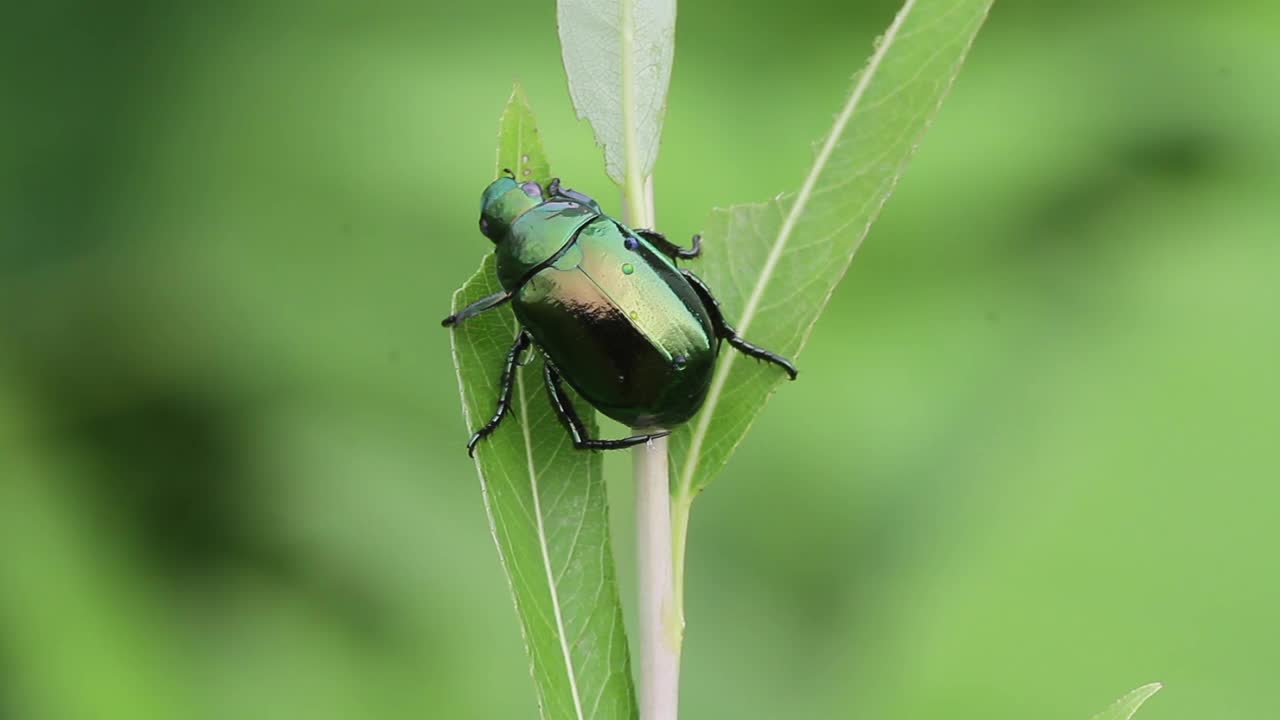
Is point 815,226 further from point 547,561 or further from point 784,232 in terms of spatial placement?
point 547,561

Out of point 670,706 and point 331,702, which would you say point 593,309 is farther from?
point 331,702

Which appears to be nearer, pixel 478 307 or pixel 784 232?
pixel 784 232

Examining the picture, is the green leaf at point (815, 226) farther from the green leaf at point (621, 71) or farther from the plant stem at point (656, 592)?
the green leaf at point (621, 71)

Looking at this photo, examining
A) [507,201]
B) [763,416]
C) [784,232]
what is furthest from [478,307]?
[763,416]

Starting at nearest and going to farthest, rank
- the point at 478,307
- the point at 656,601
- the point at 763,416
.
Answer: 1. the point at 656,601
2. the point at 478,307
3. the point at 763,416

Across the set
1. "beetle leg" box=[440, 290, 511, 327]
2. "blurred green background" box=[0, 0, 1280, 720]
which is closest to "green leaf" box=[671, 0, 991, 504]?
"beetle leg" box=[440, 290, 511, 327]

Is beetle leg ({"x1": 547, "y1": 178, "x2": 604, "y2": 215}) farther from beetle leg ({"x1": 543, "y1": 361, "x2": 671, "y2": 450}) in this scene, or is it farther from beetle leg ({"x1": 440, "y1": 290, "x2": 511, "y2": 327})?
beetle leg ({"x1": 543, "y1": 361, "x2": 671, "y2": 450})

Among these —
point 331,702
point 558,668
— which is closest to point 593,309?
point 558,668
